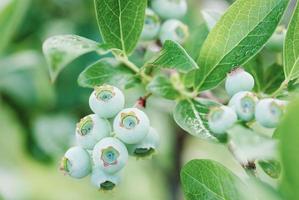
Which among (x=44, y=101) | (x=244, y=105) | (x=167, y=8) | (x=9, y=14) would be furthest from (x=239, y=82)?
(x=44, y=101)

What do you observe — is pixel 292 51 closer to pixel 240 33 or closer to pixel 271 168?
pixel 240 33

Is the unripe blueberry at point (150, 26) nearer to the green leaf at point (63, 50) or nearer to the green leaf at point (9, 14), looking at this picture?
the green leaf at point (63, 50)

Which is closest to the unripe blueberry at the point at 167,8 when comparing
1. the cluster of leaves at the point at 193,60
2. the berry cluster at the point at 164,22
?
the berry cluster at the point at 164,22

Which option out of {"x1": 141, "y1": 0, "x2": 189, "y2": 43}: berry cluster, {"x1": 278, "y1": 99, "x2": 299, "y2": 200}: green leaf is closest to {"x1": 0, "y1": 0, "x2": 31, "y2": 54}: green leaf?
{"x1": 141, "y1": 0, "x2": 189, "y2": 43}: berry cluster

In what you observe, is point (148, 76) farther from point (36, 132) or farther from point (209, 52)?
point (36, 132)

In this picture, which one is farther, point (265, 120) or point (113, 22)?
point (113, 22)

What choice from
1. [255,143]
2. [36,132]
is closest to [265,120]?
[255,143]
